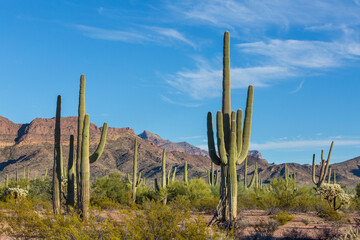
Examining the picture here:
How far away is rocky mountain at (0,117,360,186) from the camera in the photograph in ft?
275

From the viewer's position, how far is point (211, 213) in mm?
22531

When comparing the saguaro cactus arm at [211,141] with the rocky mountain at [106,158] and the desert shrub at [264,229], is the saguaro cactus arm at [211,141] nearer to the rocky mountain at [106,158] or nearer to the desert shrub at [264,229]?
the desert shrub at [264,229]

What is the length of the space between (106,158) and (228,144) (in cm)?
7769

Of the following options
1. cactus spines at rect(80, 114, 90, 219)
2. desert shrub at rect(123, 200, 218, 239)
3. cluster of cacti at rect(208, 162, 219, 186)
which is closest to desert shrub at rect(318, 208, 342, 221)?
desert shrub at rect(123, 200, 218, 239)

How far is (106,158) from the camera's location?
90250 millimetres

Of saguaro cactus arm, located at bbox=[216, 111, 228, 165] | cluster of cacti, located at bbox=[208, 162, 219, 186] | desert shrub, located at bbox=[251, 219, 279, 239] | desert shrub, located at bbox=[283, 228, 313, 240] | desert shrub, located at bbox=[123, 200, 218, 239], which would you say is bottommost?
desert shrub, located at bbox=[283, 228, 313, 240]

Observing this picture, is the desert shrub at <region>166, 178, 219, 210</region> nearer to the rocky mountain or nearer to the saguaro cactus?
the saguaro cactus

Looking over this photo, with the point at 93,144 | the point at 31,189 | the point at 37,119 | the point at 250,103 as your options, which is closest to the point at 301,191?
the point at 250,103

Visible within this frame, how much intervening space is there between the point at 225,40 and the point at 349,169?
9397 cm

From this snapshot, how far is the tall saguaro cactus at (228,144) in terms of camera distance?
14.5 metres

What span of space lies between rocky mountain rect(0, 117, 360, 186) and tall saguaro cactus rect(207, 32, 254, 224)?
63269mm

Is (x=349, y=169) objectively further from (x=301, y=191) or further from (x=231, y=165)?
(x=231, y=165)

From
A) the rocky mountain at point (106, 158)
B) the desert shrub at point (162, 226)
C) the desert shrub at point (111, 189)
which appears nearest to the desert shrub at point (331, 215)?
the desert shrub at point (162, 226)

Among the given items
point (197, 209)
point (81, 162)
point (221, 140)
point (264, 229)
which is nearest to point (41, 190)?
point (197, 209)
